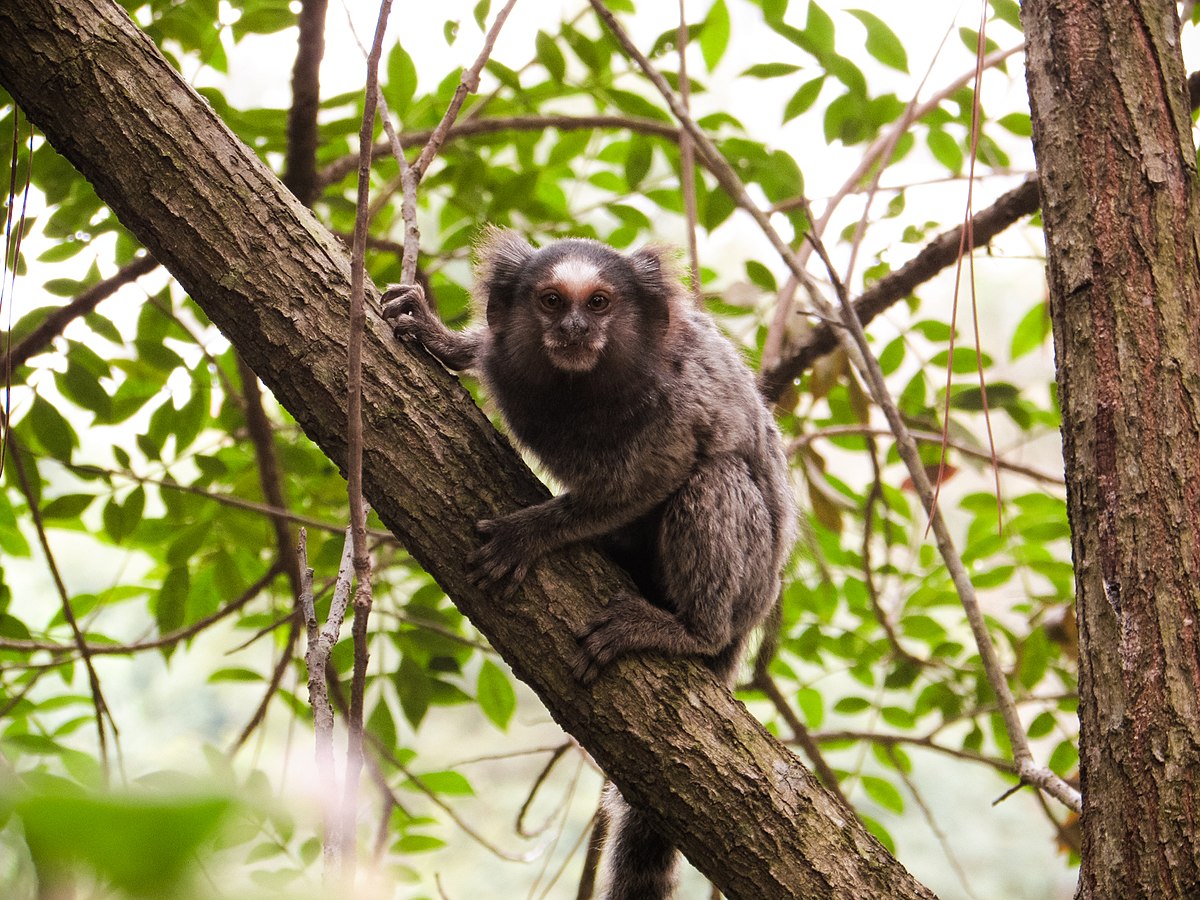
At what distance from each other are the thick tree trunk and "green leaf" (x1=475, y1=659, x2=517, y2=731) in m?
2.17

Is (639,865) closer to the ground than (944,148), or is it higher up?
closer to the ground

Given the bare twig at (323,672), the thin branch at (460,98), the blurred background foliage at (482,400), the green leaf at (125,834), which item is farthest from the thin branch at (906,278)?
the green leaf at (125,834)

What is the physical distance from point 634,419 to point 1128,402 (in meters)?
1.41

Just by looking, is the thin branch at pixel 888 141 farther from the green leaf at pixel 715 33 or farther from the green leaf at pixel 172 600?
the green leaf at pixel 172 600

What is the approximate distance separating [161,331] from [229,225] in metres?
1.74

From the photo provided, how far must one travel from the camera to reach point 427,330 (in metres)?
3.27

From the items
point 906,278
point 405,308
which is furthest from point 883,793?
point 405,308

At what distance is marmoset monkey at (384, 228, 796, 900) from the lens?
11.0 feet

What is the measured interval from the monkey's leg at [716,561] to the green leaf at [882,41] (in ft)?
5.13

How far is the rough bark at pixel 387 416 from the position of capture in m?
2.59

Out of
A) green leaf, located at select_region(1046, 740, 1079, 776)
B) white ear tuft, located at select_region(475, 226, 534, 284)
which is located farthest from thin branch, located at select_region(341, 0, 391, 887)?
green leaf, located at select_region(1046, 740, 1079, 776)

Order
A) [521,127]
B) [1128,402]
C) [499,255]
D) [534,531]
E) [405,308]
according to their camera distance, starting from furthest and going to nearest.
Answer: [521,127] < [499,255] < [405,308] < [534,531] < [1128,402]

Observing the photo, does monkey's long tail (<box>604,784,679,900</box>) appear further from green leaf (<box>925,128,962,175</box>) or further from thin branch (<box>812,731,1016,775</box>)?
green leaf (<box>925,128,962,175</box>)

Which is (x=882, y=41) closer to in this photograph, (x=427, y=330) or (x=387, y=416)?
(x=427, y=330)
